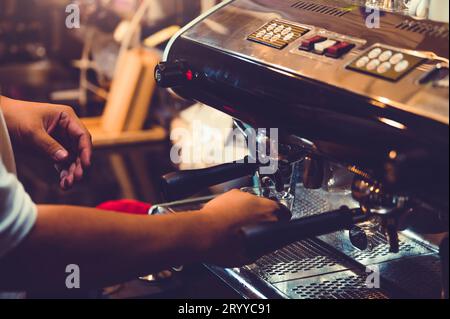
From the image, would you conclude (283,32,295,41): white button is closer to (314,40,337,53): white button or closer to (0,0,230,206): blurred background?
(314,40,337,53): white button

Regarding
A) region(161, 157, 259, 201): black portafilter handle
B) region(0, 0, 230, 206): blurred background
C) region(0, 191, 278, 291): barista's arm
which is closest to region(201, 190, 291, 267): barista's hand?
region(0, 191, 278, 291): barista's arm

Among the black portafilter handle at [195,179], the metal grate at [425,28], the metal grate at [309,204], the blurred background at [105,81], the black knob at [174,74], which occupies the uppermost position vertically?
the metal grate at [425,28]

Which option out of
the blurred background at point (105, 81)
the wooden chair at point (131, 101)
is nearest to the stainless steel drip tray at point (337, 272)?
the blurred background at point (105, 81)

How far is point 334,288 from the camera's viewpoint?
122 centimetres

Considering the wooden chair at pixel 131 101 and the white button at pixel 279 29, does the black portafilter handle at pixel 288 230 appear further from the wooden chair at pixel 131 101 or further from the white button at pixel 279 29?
the wooden chair at pixel 131 101

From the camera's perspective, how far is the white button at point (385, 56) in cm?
111

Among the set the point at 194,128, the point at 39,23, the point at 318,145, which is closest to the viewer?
the point at 318,145

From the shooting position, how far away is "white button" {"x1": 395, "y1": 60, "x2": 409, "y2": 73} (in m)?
1.07

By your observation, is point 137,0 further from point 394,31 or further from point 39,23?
point 394,31

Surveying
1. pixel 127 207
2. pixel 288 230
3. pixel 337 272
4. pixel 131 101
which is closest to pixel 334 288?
pixel 337 272

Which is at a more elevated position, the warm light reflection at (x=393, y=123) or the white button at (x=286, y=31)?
the white button at (x=286, y=31)

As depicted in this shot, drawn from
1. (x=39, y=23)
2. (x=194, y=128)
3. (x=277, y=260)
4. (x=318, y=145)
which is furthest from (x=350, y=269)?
(x=39, y=23)
